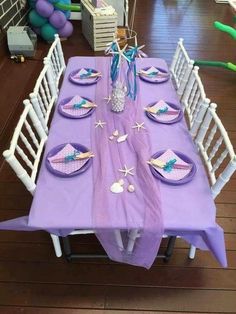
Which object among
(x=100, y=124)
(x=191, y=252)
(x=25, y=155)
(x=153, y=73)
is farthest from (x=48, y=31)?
(x=191, y=252)

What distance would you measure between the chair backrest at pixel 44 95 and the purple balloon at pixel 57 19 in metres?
1.99

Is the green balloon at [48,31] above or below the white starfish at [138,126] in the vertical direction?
below

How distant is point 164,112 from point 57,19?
7.93 ft

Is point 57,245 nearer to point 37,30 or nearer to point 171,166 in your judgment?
point 171,166

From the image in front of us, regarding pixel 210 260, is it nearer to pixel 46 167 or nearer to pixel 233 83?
pixel 46 167

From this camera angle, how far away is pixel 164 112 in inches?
55.9

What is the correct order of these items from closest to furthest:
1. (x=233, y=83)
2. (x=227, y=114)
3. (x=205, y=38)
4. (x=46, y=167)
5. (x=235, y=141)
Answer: (x=46, y=167)
(x=235, y=141)
(x=227, y=114)
(x=233, y=83)
(x=205, y=38)

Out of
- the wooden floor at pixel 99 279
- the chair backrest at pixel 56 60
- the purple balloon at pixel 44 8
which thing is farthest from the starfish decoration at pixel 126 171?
the purple balloon at pixel 44 8

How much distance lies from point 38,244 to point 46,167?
619 mm

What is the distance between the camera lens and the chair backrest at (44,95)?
1.31 m

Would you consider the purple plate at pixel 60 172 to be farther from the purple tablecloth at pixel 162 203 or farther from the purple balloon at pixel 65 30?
the purple balloon at pixel 65 30

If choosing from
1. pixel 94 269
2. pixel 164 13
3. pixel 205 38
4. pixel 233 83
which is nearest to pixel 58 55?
pixel 94 269

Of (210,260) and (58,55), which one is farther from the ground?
(58,55)

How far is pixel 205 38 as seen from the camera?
3795 mm
